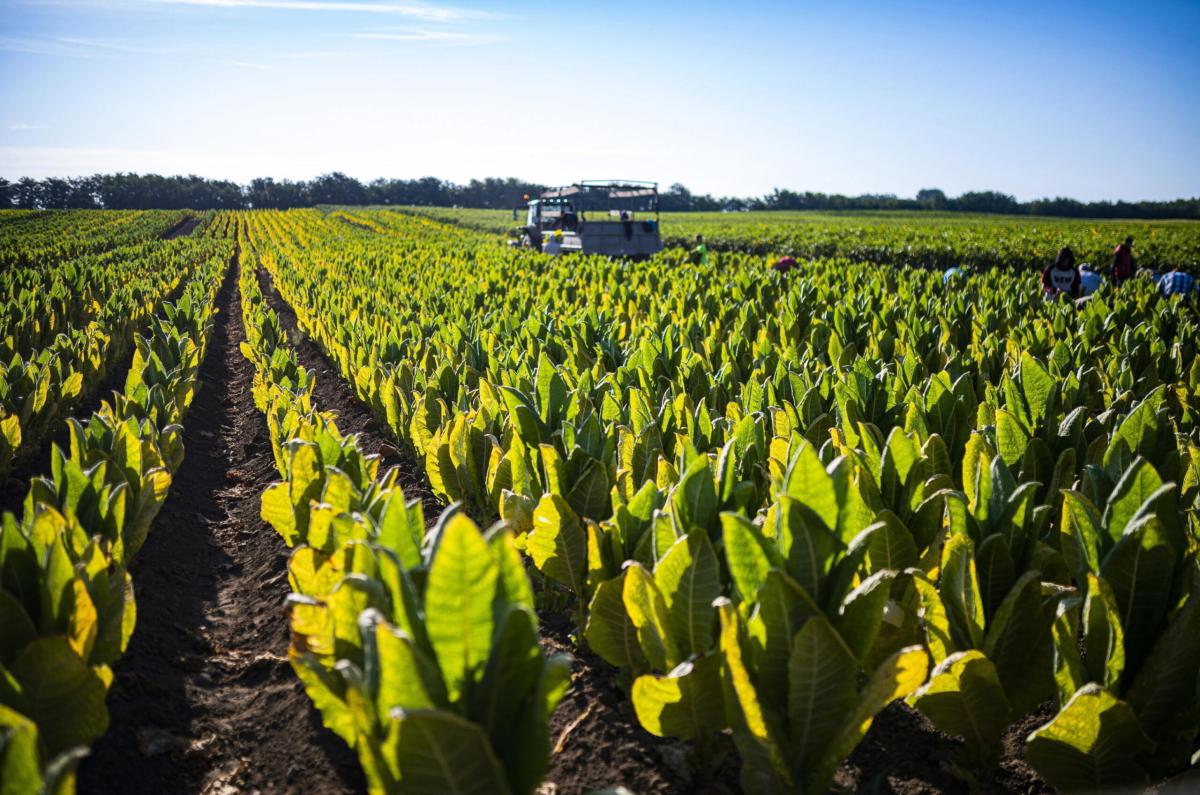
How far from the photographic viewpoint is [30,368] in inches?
203

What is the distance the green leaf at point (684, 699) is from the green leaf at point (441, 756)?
56 cm

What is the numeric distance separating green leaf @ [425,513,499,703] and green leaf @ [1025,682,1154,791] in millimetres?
1276

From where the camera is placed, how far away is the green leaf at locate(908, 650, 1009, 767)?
1875 millimetres

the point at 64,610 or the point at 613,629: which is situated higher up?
the point at 64,610

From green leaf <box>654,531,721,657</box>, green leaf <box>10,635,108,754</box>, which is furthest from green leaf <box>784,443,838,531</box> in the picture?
green leaf <box>10,635,108,754</box>

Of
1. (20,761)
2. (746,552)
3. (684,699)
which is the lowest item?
(684,699)

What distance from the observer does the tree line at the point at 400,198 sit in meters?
81.9

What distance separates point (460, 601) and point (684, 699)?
2.58 feet

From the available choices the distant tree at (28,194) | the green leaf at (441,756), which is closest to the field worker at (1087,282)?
the green leaf at (441,756)

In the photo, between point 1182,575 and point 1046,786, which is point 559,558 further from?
point 1182,575

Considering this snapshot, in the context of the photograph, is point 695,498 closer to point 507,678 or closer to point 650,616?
point 650,616

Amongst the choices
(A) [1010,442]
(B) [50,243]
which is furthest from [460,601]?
(B) [50,243]

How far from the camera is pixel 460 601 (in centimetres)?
143

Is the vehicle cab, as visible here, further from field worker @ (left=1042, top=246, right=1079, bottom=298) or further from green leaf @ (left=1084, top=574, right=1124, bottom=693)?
green leaf @ (left=1084, top=574, right=1124, bottom=693)
